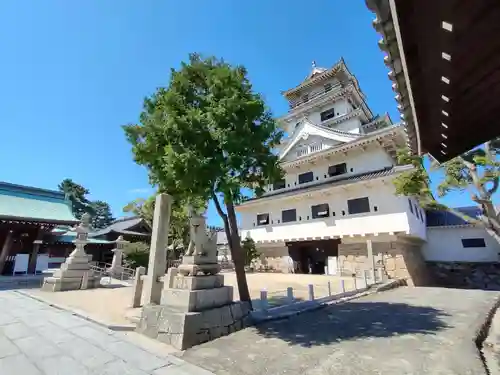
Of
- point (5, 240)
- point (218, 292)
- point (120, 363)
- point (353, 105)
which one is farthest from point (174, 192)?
point (353, 105)

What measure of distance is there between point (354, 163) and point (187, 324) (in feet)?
55.9

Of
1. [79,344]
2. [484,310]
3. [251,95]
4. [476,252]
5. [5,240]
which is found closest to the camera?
[79,344]

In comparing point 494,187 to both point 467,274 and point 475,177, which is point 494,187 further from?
point 467,274

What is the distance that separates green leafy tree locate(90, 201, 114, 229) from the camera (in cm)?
5551

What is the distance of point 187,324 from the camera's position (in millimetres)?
5191

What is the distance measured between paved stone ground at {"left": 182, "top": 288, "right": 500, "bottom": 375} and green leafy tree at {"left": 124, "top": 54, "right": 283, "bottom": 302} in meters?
1.87

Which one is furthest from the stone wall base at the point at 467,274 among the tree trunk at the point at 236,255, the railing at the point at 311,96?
the tree trunk at the point at 236,255

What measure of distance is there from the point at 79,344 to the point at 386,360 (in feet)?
19.5

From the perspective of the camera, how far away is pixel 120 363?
14.1ft

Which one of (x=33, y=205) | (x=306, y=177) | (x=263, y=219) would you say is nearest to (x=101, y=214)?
(x=33, y=205)

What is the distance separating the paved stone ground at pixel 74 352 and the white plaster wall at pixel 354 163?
676 inches

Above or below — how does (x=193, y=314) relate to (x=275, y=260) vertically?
below

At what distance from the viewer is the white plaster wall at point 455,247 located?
61.0 ft

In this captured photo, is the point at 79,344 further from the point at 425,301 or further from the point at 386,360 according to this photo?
the point at 425,301
